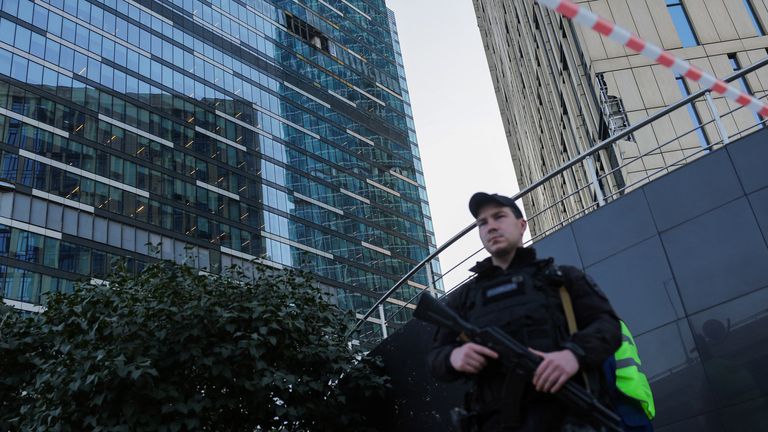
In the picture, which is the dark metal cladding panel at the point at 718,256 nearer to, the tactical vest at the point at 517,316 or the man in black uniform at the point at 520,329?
the man in black uniform at the point at 520,329

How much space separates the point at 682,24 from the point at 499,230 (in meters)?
25.4

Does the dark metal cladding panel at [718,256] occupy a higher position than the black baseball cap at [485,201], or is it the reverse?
the dark metal cladding panel at [718,256]

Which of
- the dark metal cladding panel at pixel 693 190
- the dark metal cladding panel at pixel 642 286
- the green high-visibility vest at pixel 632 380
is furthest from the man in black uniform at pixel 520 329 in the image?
the dark metal cladding panel at pixel 693 190

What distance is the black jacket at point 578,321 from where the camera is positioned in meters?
4.19

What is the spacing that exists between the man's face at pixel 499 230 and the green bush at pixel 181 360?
259 inches

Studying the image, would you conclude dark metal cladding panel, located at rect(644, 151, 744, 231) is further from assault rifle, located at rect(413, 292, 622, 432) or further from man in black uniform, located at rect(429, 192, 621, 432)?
assault rifle, located at rect(413, 292, 622, 432)

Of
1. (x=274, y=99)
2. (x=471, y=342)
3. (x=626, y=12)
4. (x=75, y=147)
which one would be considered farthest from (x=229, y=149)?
(x=471, y=342)

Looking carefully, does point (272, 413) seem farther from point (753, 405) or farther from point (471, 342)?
point (471, 342)

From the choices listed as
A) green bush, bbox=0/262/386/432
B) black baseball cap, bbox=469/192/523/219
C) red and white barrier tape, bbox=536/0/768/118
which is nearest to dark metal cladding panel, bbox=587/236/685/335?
green bush, bbox=0/262/386/432

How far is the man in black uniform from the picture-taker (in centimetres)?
421

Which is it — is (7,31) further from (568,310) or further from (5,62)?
(568,310)

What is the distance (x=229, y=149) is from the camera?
77312mm

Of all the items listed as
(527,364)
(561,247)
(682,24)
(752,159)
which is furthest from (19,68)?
(527,364)

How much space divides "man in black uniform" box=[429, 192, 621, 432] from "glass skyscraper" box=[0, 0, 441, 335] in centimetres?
3970
